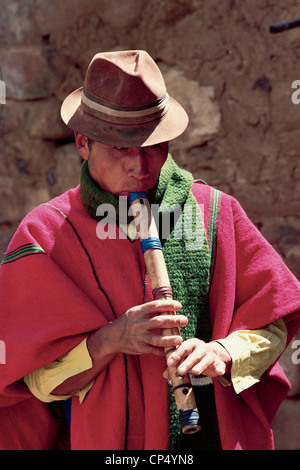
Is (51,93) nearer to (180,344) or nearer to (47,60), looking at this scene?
(47,60)

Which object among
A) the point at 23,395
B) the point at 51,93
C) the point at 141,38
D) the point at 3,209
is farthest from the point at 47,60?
the point at 23,395

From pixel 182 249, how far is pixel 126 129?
0.43 meters

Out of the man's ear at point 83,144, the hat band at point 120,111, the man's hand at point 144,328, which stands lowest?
the man's hand at point 144,328

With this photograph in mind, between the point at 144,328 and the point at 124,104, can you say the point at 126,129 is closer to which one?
the point at 124,104

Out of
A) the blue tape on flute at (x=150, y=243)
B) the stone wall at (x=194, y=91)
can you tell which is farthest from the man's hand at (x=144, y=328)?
the stone wall at (x=194, y=91)

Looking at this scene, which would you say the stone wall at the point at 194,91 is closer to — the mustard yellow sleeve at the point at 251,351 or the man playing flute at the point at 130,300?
the man playing flute at the point at 130,300

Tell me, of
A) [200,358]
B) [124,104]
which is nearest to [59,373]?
[200,358]

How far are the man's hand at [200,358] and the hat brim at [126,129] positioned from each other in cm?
61

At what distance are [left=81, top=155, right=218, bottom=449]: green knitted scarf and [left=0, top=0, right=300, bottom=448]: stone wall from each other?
1.10 meters

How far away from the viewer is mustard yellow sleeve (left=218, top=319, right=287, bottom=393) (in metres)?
2.30

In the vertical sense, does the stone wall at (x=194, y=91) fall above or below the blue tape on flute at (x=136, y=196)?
above

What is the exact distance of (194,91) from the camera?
3.67 metres

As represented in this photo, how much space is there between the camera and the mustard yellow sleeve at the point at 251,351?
2301 mm

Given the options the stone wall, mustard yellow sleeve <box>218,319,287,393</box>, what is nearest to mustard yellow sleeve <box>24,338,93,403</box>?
mustard yellow sleeve <box>218,319,287,393</box>
